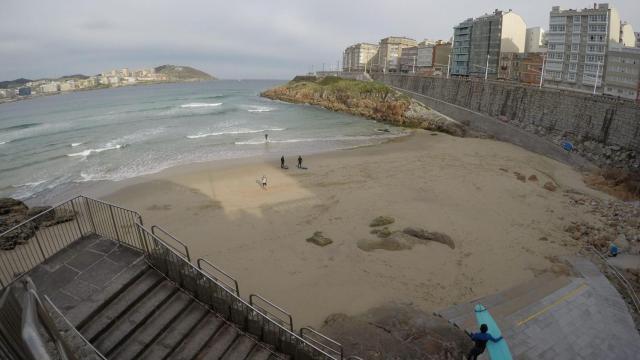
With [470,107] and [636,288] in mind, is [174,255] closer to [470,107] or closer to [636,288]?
[636,288]

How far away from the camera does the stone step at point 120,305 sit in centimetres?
563

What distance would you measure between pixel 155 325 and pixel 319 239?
9.44m

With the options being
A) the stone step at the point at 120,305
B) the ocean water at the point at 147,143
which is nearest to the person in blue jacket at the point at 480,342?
the stone step at the point at 120,305

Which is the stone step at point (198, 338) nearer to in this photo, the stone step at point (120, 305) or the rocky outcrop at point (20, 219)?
the stone step at point (120, 305)

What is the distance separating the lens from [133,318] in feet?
19.5

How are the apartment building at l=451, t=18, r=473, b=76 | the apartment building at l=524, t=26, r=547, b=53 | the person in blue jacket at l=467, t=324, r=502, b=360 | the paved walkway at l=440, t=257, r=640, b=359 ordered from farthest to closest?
the apartment building at l=524, t=26, r=547, b=53
the apartment building at l=451, t=18, r=473, b=76
the paved walkway at l=440, t=257, r=640, b=359
the person in blue jacket at l=467, t=324, r=502, b=360

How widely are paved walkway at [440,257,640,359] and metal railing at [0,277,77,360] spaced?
9.73 m

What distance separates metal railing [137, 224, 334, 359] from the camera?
6.51m

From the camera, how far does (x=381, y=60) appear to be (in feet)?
417

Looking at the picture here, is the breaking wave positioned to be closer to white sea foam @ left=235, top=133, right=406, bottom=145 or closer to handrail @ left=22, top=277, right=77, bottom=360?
white sea foam @ left=235, top=133, right=406, bottom=145

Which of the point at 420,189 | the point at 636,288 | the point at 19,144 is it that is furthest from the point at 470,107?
the point at 19,144

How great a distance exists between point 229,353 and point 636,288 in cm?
1340

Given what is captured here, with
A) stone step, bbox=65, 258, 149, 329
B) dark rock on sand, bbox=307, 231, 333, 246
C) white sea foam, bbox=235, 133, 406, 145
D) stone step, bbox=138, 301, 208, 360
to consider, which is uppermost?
stone step, bbox=65, 258, 149, 329

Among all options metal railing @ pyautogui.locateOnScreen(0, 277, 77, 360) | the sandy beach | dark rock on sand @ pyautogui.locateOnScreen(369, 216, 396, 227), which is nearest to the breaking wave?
the sandy beach
